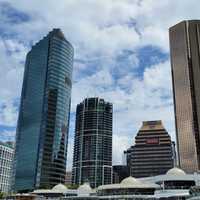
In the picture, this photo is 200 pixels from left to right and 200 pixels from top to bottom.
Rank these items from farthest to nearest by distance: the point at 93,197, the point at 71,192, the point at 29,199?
1. the point at 71,192
2. the point at 29,199
3. the point at 93,197

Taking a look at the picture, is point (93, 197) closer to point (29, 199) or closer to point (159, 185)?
point (159, 185)

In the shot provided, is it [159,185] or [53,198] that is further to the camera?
[53,198]

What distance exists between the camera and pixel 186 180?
107 m

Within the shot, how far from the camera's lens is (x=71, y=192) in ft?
493

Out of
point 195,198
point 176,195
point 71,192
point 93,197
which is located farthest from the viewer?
point 71,192

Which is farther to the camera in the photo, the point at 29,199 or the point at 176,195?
the point at 29,199

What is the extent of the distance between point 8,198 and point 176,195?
83667 mm

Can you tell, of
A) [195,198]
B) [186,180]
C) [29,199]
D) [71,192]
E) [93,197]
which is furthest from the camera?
[71,192]

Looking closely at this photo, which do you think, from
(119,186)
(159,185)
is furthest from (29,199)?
(159,185)

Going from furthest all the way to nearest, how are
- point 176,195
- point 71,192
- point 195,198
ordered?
1. point 71,192
2. point 176,195
3. point 195,198

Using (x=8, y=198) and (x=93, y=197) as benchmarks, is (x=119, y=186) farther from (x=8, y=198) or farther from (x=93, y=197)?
(x=8, y=198)

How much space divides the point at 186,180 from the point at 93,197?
31149 millimetres

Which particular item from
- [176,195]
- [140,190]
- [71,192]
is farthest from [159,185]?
[71,192]

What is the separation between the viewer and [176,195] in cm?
9625
